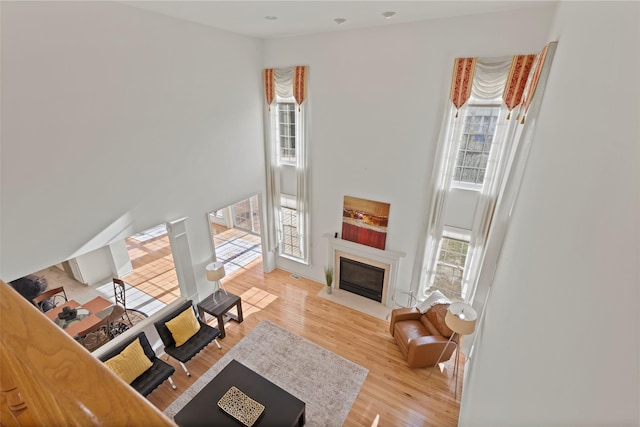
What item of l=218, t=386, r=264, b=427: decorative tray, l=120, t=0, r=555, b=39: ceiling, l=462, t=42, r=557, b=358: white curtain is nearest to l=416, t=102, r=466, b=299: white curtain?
l=462, t=42, r=557, b=358: white curtain

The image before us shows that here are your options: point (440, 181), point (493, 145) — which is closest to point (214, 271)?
point (440, 181)

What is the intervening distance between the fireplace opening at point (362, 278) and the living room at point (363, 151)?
64cm

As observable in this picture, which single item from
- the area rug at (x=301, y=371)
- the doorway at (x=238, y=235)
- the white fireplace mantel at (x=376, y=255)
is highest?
the white fireplace mantel at (x=376, y=255)

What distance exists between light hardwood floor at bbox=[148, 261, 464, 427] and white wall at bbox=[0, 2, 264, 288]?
1.73 meters

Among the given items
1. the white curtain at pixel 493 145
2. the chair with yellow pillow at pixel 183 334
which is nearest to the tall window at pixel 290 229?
the chair with yellow pillow at pixel 183 334

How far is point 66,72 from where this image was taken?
132 inches

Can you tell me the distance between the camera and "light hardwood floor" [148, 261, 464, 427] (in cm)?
434

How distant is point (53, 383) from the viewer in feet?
1.89

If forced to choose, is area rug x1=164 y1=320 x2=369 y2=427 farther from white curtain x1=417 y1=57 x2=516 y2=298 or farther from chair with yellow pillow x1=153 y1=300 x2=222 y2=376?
white curtain x1=417 y1=57 x2=516 y2=298

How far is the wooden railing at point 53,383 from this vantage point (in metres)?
0.52

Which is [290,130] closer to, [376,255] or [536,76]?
[376,255]

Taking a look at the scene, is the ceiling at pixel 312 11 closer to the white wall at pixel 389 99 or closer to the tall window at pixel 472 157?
the white wall at pixel 389 99

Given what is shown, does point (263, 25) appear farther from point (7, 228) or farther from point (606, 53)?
point (606, 53)

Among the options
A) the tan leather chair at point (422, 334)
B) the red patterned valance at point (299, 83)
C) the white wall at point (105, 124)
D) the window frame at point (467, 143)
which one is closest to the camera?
the white wall at point (105, 124)
